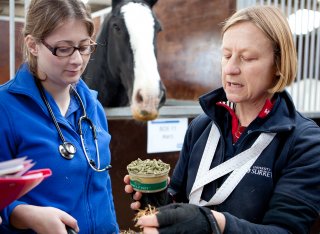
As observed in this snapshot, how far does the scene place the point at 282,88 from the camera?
839 millimetres

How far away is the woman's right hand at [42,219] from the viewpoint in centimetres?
73

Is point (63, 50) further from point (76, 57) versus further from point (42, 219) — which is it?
point (42, 219)

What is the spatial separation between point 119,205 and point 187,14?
1.56 metres

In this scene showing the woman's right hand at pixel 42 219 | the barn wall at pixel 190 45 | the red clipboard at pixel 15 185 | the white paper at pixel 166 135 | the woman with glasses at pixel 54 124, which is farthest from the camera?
the barn wall at pixel 190 45

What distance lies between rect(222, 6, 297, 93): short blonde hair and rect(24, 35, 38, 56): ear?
52 cm

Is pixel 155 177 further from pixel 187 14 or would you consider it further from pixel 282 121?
pixel 187 14

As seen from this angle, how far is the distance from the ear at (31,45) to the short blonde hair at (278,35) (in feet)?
1.69

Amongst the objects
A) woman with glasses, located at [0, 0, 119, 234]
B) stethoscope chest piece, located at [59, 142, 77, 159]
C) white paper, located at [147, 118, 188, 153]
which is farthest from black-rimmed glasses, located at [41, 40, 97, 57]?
white paper, located at [147, 118, 188, 153]

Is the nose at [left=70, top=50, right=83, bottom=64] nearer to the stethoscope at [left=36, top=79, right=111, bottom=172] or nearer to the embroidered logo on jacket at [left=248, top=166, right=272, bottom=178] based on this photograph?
the stethoscope at [left=36, top=79, right=111, bottom=172]

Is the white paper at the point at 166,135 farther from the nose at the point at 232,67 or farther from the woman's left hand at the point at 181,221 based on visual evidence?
the woman's left hand at the point at 181,221

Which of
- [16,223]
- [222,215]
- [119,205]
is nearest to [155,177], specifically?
[222,215]

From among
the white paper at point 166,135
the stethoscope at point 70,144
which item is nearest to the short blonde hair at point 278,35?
the stethoscope at point 70,144

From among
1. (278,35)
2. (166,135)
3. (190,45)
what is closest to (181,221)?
(278,35)

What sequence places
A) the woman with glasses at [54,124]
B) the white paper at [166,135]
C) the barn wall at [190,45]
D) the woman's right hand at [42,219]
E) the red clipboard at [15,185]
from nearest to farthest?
the red clipboard at [15,185] → the woman's right hand at [42,219] → the woman with glasses at [54,124] → the white paper at [166,135] → the barn wall at [190,45]
